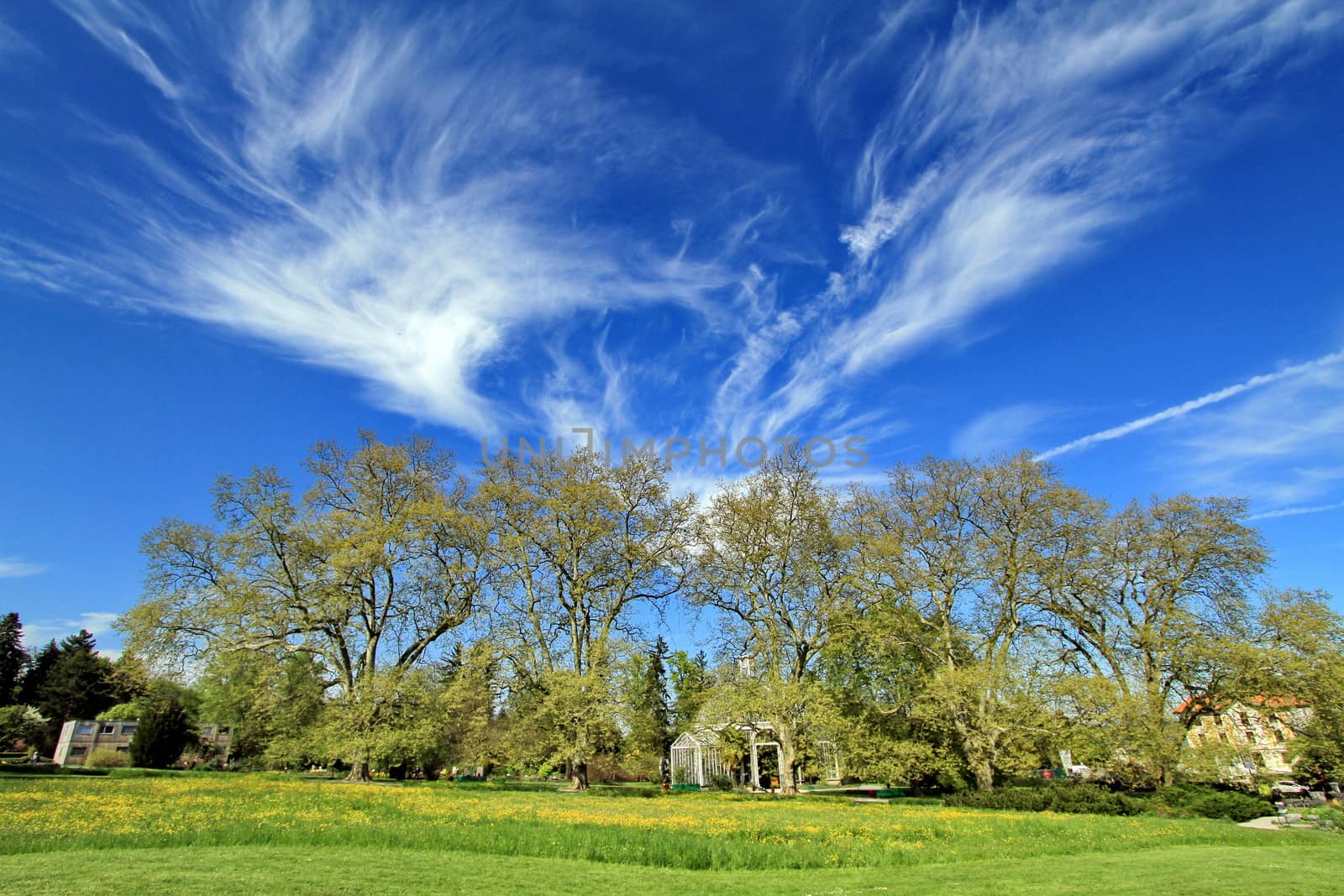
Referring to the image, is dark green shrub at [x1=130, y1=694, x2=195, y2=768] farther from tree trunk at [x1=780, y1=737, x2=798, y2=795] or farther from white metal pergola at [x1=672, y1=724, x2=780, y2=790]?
tree trunk at [x1=780, y1=737, x2=798, y2=795]

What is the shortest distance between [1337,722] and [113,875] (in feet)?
117

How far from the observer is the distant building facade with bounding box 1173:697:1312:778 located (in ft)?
86.8

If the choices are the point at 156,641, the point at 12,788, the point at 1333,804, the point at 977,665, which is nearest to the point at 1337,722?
the point at 1333,804

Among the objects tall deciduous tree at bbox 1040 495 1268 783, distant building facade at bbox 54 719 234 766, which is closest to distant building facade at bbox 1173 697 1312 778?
tall deciduous tree at bbox 1040 495 1268 783

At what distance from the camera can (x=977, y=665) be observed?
29516 millimetres

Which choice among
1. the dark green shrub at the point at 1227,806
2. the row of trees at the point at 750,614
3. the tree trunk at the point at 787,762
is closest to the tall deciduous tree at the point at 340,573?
the row of trees at the point at 750,614

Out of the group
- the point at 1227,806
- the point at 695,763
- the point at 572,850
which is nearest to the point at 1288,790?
the point at 1227,806

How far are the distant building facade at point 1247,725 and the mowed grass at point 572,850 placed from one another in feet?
30.7

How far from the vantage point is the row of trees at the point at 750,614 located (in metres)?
28.7

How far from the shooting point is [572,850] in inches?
489

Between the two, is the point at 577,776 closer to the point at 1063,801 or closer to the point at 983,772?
the point at 983,772

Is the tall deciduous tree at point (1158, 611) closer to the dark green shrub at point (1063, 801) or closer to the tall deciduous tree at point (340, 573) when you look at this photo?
the dark green shrub at point (1063, 801)

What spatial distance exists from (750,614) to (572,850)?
2245 centimetres

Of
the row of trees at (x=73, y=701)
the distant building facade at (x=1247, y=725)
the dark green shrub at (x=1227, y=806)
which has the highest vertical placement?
the row of trees at (x=73, y=701)
